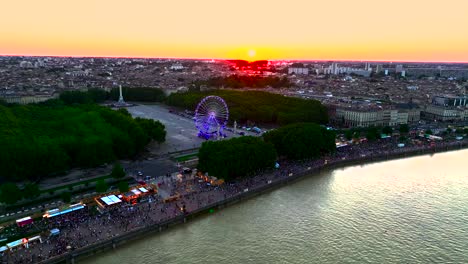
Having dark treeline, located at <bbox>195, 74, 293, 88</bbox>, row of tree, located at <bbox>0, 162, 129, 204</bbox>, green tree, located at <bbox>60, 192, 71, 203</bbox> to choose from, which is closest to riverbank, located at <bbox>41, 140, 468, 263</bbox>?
row of tree, located at <bbox>0, 162, 129, 204</bbox>

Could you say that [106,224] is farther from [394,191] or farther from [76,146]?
[394,191]

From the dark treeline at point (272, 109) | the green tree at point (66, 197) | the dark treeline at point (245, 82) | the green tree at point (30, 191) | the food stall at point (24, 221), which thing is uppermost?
the dark treeline at point (245, 82)

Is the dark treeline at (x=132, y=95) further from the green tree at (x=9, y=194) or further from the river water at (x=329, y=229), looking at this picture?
the green tree at (x=9, y=194)

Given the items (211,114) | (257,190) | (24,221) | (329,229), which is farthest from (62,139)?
(329,229)

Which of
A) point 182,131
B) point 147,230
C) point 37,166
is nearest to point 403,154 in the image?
point 182,131

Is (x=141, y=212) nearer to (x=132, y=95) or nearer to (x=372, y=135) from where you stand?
(x=372, y=135)

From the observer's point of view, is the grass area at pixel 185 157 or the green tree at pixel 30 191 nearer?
the green tree at pixel 30 191

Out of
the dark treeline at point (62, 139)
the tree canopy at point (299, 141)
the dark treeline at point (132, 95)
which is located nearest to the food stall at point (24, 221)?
the dark treeline at point (62, 139)
